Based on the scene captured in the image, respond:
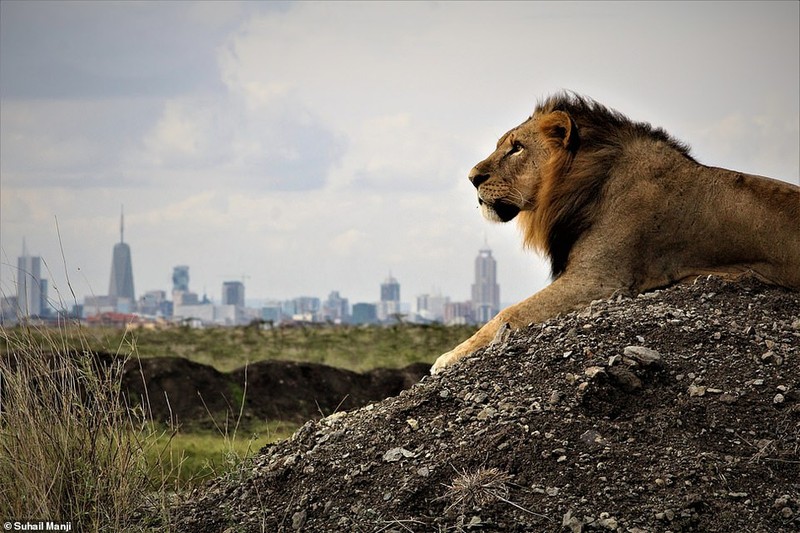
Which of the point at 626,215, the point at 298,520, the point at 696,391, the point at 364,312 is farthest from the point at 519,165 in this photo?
the point at 364,312

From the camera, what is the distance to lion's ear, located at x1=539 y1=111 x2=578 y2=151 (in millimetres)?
7289

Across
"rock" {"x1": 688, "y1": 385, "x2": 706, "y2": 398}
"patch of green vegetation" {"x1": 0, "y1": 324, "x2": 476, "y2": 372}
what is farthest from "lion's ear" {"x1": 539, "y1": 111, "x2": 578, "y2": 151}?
"patch of green vegetation" {"x1": 0, "y1": 324, "x2": 476, "y2": 372}

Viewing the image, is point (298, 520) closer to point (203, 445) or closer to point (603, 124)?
point (603, 124)

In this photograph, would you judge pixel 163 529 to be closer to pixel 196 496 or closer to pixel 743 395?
pixel 196 496

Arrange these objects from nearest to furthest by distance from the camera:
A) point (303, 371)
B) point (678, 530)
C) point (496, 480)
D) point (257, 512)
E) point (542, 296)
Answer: point (678, 530), point (496, 480), point (257, 512), point (542, 296), point (303, 371)

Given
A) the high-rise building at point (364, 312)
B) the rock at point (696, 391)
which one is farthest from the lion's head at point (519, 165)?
the high-rise building at point (364, 312)

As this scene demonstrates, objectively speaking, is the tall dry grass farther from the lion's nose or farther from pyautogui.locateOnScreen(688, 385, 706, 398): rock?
the lion's nose

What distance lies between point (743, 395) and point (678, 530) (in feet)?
3.83

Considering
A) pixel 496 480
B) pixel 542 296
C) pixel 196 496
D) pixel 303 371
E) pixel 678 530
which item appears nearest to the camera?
pixel 678 530

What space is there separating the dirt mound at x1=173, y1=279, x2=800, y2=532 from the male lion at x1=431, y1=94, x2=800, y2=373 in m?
0.47

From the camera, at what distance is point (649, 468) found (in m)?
4.85

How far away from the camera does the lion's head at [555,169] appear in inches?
282

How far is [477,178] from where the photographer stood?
770cm

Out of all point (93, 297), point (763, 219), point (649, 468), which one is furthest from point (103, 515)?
point (763, 219)
